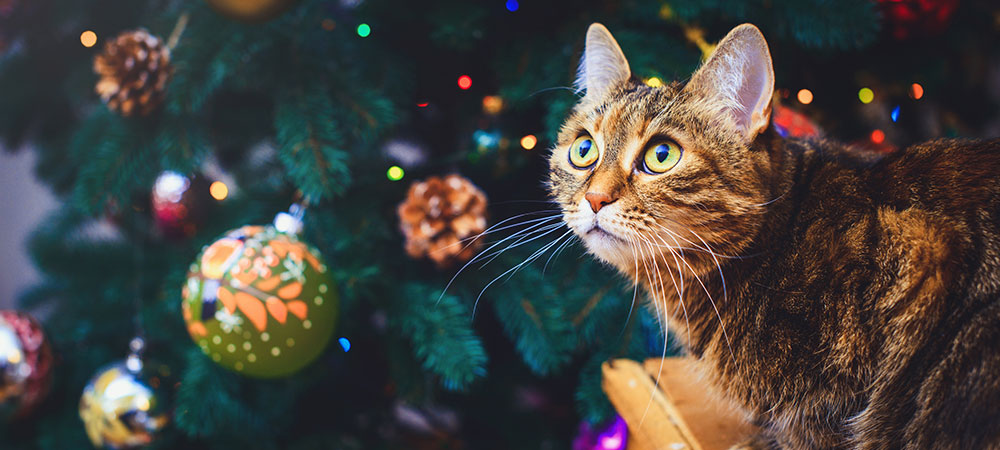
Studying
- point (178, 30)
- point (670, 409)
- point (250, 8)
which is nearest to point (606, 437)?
point (670, 409)

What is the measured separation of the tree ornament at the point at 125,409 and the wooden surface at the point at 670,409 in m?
0.66

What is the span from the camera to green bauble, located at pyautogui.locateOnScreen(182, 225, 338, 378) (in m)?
0.65

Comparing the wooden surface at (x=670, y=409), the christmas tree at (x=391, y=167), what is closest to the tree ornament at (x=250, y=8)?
the christmas tree at (x=391, y=167)

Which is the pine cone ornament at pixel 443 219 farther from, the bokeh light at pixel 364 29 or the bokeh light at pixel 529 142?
the bokeh light at pixel 364 29

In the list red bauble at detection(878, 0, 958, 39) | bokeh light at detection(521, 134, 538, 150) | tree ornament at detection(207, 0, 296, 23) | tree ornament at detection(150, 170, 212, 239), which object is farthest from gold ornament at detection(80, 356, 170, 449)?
red bauble at detection(878, 0, 958, 39)

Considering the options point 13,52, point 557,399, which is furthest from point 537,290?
point 13,52

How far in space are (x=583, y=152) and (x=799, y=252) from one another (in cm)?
21

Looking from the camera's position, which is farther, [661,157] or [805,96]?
[805,96]

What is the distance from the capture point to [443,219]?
726 mm

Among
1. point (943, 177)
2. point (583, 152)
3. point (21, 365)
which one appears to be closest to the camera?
point (943, 177)

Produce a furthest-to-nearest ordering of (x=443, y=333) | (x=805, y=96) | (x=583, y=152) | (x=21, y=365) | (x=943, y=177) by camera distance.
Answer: (x=21, y=365) < (x=805, y=96) < (x=443, y=333) < (x=583, y=152) < (x=943, y=177)

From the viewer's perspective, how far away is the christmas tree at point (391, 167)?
71 centimetres

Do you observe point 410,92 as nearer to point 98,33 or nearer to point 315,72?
point 315,72

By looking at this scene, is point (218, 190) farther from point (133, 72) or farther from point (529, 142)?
point (529, 142)
